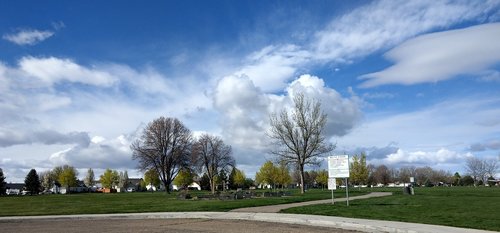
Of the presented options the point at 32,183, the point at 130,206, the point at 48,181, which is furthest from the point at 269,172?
the point at 48,181

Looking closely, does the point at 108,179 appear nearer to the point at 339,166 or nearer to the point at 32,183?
the point at 32,183

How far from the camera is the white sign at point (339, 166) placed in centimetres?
2567

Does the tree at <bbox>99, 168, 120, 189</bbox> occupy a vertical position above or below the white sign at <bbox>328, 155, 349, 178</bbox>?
below

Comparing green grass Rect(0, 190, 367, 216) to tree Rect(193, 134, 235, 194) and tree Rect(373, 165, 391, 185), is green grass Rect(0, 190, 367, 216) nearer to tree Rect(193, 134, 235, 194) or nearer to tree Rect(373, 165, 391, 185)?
tree Rect(193, 134, 235, 194)

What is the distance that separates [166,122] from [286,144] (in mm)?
24507

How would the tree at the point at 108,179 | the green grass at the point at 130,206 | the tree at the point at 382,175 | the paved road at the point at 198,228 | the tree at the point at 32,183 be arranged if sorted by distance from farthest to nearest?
1. the tree at the point at 382,175
2. the tree at the point at 108,179
3. the tree at the point at 32,183
4. the green grass at the point at 130,206
5. the paved road at the point at 198,228

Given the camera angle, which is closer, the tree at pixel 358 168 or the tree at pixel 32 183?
the tree at pixel 358 168

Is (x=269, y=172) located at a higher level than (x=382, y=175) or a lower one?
higher

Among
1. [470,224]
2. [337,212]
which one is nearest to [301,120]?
[337,212]

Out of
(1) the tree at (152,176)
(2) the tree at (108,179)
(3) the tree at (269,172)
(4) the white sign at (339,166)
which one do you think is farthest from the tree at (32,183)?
(4) the white sign at (339,166)

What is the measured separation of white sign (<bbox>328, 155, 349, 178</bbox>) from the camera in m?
25.7

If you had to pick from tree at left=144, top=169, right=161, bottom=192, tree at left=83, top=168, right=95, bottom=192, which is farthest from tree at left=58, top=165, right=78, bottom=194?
tree at left=83, top=168, right=95, bottom=192

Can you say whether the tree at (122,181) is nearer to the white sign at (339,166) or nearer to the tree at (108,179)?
the tree at (108,179)

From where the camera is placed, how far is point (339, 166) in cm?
2603
